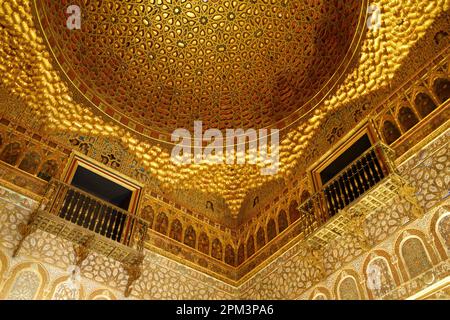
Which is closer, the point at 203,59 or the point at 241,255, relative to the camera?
the point at 241,255

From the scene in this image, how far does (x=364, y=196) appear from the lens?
540 centimetres

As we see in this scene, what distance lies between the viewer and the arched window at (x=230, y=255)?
7.71 meters

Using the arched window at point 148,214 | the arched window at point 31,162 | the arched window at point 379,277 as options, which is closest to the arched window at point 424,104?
the arched window at point 379,277

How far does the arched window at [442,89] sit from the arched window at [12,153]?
610 centimetres

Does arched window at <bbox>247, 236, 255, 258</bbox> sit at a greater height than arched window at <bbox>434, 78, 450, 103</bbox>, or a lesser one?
lesser

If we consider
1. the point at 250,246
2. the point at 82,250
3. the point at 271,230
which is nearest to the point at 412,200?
the point at 271,230

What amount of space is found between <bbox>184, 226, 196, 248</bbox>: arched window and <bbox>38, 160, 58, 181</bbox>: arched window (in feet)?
8.18

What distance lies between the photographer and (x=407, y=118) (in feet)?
19.6

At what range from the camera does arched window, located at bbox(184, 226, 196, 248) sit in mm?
7450

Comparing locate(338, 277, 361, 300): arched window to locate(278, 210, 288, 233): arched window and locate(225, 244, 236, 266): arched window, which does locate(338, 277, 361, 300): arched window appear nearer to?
locate(278, 210, 288, 233): arched window

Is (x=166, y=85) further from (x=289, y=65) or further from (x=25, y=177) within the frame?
(x=25, y=177)

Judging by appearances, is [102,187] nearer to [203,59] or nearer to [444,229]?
[203,59]

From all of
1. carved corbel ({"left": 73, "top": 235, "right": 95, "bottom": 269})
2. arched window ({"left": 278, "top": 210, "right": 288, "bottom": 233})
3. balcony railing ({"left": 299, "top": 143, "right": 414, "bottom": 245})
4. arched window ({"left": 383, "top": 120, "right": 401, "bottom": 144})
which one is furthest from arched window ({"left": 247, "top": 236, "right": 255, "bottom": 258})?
arched window ({"left": 383, "top": 120, "right": 401, "bottom": 144})

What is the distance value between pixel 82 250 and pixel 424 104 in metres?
5.23
